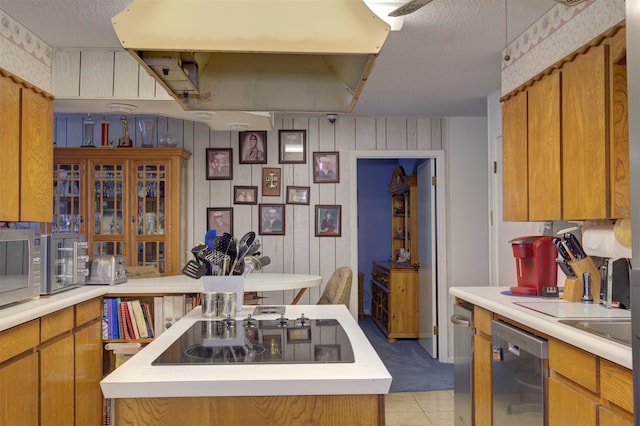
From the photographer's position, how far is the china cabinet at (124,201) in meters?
4.35

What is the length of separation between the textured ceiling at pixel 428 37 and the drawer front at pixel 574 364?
1.62 metres

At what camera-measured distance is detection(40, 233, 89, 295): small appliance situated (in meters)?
2.93

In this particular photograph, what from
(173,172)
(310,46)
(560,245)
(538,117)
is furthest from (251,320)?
(173,172)

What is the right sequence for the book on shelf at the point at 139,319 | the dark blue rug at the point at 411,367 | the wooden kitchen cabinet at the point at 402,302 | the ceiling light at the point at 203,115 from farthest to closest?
the wooden kitchen cabinet at the point at 402,302 < the dark blue rug at the point at 411,367 < the ceiling light at the point at 203,115 < the book on shelf at the point at 139,319

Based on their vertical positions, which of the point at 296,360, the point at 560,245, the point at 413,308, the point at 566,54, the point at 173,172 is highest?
the point at 566,54

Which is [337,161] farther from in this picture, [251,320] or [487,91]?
[251,320]

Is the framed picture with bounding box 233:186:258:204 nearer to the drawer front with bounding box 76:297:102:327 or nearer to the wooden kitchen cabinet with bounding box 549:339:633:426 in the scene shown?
the drawer front with bounding box 76:297:102:327

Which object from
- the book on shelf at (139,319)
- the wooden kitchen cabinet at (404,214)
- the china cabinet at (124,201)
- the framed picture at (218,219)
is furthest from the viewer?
the wooden kitchen cabinet at (404,214)

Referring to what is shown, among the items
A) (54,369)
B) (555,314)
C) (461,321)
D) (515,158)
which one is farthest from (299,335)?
(515,158)

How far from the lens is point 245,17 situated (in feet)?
4.47

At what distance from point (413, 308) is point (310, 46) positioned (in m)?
4.63

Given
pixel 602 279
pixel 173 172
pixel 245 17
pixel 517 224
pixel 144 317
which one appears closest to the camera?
pixel 245 17

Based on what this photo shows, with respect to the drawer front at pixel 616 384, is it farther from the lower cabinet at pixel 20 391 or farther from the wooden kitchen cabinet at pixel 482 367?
the lower cabinet at pixel 20 391

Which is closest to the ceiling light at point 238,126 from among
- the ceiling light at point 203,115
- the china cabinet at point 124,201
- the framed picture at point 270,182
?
the ceiling light at point 203,115
